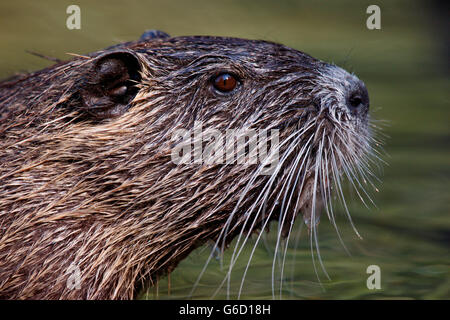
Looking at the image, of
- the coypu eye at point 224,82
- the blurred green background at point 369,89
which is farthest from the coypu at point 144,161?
the blurred green background at point 369,89

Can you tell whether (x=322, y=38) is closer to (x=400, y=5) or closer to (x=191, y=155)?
(x=400, y=5)

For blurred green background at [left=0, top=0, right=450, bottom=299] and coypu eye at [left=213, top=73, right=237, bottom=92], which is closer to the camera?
coypu eye at [left=213, top=73, right=237, bottom=92]

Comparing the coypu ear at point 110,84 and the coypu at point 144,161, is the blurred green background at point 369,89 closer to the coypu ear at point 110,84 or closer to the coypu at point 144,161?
the coypu at point 144,161

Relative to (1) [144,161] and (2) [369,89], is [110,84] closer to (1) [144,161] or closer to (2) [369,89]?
(1) [144,161]

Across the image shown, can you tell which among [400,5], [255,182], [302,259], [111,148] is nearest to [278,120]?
[255,182]

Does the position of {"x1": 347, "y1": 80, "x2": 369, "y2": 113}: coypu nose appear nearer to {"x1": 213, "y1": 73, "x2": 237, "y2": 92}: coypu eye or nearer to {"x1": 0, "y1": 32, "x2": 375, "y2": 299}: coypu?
{"x1": 0, "y1": 32, "x2": 375, "y2": 299}: coypu

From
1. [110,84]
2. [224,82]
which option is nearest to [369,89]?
[224,82]

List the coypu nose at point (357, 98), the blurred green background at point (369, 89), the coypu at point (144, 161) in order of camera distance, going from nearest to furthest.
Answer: the coypu at point (144, 161) < the coypu nose at point (357, 98) < the blurred green background at point (369, 89)

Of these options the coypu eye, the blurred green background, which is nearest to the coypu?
the coypu eye
